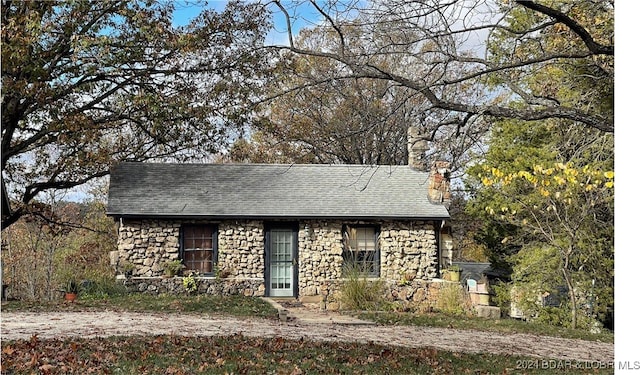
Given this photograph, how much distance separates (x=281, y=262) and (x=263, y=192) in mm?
1933

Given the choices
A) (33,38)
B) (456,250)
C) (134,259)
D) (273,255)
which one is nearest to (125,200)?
(134,259)

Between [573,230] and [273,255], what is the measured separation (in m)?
7.43

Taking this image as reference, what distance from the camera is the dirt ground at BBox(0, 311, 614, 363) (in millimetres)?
10758

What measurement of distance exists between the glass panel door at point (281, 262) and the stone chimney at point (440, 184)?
3.89 m

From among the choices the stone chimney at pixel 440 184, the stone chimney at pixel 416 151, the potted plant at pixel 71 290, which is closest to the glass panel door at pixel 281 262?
the stone chimney at pixel 440 184

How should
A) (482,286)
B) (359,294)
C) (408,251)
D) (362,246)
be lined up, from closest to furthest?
(482,286), (359,294), (408,251), (362,246)

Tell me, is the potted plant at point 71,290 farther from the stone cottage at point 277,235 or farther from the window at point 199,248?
the window at point 199,248

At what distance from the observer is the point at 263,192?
63.9 ft

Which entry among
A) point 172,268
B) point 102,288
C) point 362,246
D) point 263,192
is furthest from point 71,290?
point 362,246

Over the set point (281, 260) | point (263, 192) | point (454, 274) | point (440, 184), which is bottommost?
point (454, 274)

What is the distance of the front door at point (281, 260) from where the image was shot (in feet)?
61.9

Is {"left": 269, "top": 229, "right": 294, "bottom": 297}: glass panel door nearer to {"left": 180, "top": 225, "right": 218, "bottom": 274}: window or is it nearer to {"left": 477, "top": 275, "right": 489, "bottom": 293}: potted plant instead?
{"left": 180, "top": 225, "right": 218, "bottom": 274}: window

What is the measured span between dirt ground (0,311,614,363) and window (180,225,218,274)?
187 inches

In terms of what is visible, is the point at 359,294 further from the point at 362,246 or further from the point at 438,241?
the point at 438,241
